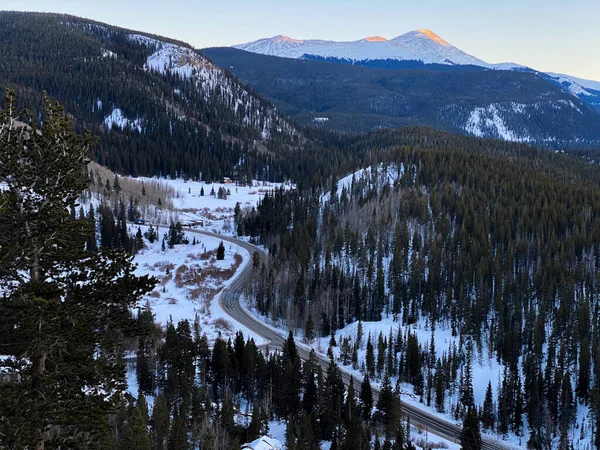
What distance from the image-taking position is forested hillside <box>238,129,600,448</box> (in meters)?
102

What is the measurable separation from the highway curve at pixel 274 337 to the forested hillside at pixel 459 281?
5.19 metres

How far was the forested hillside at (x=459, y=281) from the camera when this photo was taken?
334 ft

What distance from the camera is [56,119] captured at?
805 inches

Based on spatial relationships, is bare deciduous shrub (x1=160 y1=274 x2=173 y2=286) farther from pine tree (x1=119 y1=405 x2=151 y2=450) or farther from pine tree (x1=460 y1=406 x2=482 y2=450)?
pine tree (x1=460 y1=406 x2=482 y2=450)

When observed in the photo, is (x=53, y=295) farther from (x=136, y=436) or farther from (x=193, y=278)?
(x=193, y=278)

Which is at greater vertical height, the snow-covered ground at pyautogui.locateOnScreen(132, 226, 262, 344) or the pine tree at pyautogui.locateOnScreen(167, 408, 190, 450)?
the pine tree at pyautogui.locateOnScreen(167, 408, 190, 450)

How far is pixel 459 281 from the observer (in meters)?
136

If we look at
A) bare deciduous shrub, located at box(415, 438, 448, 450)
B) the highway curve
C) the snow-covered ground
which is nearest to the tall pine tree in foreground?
bare deciduous shrub, located at box(415, 438, 448, 450)

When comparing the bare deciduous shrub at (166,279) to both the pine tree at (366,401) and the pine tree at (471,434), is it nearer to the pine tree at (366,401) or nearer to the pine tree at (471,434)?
the pine tree at (366,401)

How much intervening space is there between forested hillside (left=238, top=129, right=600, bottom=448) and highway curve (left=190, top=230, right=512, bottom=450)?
17.0 feet

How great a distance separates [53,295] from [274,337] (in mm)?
104133

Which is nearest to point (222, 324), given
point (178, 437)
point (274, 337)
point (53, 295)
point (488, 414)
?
point (274, 337)

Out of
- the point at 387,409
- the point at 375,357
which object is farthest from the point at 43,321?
the point at 375,357

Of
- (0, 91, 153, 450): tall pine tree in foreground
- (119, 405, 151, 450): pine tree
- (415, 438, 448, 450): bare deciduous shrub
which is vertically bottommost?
(415, 438, 448, 450): bare deciduous shrub
